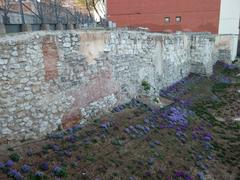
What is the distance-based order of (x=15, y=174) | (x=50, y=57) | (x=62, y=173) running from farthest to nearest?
1. (x=50, y=57)
2. (x=62, y=173)
3. (x=15, y=174)

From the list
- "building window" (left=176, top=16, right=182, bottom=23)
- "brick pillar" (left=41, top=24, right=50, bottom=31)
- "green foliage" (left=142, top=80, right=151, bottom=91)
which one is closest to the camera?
"brick pillar" (left=41, top=24, right=50, bottom=31)

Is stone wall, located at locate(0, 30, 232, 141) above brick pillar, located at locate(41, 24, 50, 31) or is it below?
below

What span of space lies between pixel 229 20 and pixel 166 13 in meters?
5.99

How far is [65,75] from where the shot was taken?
825 centimetres

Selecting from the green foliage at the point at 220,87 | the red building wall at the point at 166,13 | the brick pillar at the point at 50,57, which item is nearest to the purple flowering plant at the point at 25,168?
the brick pillar at the point at 50,57

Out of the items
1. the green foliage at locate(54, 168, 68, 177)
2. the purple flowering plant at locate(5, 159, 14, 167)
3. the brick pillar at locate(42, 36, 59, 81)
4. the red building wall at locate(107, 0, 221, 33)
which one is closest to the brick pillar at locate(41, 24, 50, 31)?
the brick pillar at locate(42, 36, 59, 81)

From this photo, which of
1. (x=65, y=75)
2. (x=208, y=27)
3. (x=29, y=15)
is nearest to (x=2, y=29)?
(x=29, y=15)

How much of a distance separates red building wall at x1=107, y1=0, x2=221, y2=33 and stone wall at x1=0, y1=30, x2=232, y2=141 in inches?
539

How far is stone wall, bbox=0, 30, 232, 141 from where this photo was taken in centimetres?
696

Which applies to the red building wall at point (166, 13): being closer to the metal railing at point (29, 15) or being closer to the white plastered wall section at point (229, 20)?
the white plastered wall section at point (229, 20)

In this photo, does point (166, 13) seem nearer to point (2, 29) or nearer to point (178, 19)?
point (178, 19)

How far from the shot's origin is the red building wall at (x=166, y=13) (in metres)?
24.4

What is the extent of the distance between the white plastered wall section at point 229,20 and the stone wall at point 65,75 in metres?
14.5

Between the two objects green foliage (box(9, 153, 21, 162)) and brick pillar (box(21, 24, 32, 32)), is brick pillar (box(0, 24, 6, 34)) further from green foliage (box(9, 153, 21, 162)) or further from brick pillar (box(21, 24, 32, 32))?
green foliage (box(9, 153, 21, 162))
